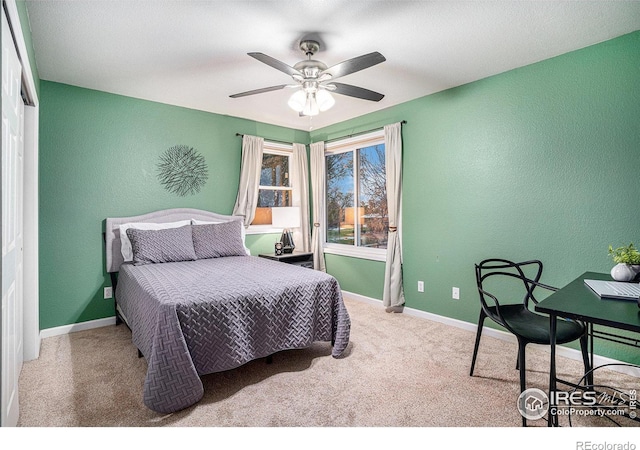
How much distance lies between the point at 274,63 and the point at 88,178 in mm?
2440

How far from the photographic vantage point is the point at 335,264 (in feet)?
16.1

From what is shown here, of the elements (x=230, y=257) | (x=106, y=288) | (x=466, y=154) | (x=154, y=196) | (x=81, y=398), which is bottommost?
(x=81, y=398)

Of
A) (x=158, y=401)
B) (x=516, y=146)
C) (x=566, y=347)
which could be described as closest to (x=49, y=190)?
(x=158, y=401)

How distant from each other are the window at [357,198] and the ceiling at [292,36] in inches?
52.3

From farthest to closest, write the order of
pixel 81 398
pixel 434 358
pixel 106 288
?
pixel 106 288
pixel 434 358
pixel 81 398

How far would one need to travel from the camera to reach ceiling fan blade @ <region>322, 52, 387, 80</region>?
2.13m

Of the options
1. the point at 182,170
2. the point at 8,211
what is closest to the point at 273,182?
the point at 182,170

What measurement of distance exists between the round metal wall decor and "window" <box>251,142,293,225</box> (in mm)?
904

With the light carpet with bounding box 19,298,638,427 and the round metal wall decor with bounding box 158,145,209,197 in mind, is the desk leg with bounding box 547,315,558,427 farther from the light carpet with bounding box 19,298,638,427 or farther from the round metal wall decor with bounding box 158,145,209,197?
the round metal wall decor with bounding box 158,145,209,197

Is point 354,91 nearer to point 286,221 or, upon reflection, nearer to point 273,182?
point 286,221

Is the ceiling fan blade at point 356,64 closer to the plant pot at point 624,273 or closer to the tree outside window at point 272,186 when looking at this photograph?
the plant pot at point 624,273

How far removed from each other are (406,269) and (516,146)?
1.68m

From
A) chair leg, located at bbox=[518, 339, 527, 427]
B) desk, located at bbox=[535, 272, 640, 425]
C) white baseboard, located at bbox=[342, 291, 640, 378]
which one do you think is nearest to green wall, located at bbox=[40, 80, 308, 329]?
white baseboard, located at bbox=[342, 291, 640, 378]
